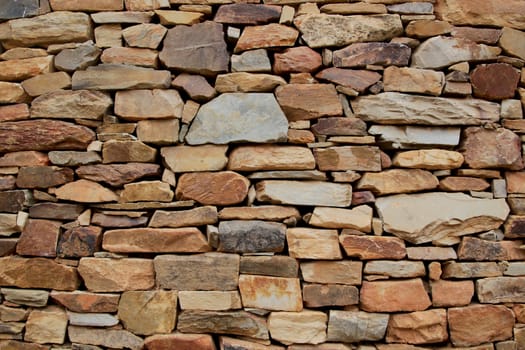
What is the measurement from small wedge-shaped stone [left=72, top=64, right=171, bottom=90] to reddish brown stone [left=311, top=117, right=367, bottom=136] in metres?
0.86

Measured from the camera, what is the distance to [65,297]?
2.08 metres

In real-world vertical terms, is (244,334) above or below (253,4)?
below

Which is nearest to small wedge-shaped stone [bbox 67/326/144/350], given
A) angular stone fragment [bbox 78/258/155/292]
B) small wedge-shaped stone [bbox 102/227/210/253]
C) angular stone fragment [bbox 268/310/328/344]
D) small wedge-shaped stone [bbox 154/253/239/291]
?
angular stone fragment [bbox 78/258/155/292]

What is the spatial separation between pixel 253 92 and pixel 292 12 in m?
0.50

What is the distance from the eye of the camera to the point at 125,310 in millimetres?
2059

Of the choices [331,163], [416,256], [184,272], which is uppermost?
[331,163]

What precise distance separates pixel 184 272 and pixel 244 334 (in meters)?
0.45

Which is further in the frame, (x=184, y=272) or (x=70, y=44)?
(x=70, y=44)

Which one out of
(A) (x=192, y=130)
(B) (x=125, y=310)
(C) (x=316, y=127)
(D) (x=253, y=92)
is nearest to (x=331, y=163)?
(C) (x=316, y=127)

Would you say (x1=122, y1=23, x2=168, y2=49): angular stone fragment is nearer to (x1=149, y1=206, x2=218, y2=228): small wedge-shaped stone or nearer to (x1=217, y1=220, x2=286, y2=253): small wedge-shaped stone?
(x1=149, y1=206, x2=218, y2=228): small wedge-shaped stone

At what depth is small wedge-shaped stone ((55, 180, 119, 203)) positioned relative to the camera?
2086 mm

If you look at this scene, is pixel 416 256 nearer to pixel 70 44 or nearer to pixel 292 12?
pixel 292 12

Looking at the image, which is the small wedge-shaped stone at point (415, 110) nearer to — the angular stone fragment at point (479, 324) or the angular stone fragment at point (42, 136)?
the angular stone fragment at point (479, 324)

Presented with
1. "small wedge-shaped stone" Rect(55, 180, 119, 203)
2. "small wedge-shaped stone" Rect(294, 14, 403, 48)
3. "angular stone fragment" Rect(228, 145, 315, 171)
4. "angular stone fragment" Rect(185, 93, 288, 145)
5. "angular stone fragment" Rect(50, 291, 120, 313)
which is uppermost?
"small wedge-shaped stone" Rect(294, 14, 403, 48)
